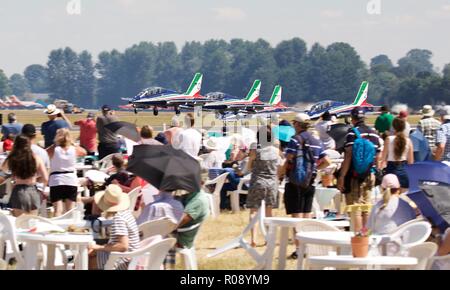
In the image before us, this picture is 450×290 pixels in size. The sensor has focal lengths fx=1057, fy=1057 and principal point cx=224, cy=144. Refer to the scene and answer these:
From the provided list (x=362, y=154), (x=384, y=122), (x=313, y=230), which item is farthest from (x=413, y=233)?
(x=384, y=122)

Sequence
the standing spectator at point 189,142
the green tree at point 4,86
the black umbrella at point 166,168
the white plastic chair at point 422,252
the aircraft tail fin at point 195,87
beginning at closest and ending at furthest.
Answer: the white plastic chair at point 422,252 < the black umbrella at point 166,168 < the standing spectator at point 189,142 < the aircraft tail fin at point 195,87 < the green tree at point 4,86

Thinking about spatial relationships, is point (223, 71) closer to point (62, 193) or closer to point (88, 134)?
point (88, 134)

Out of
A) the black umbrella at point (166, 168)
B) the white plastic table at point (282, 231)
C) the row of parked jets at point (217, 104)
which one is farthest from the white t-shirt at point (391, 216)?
the row of parked jets at point (217, 104)

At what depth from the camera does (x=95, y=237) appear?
8078 mm

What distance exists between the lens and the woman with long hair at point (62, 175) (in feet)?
36.9

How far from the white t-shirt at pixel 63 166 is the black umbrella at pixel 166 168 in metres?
1.82

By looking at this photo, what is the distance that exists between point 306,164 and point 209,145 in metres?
8.08

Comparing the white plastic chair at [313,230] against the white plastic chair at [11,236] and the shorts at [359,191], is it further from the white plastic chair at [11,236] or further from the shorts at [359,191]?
the shorts at [359,191]

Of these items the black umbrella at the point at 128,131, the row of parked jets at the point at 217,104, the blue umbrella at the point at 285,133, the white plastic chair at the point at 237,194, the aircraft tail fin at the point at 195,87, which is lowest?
the row of parked jets at the point at 217,104

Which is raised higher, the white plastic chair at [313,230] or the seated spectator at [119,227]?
the seated spectator at [119,227]

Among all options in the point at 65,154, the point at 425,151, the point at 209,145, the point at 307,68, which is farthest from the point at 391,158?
the point at 307,68

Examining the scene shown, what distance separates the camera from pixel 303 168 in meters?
10.3

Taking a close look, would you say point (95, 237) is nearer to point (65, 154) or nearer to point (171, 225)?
point (171, 225)

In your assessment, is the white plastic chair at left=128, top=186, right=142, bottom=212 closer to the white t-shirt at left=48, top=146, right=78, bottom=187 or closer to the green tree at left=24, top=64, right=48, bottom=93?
the white t-shirt at left=48, top=146, right=78, bottom=187
